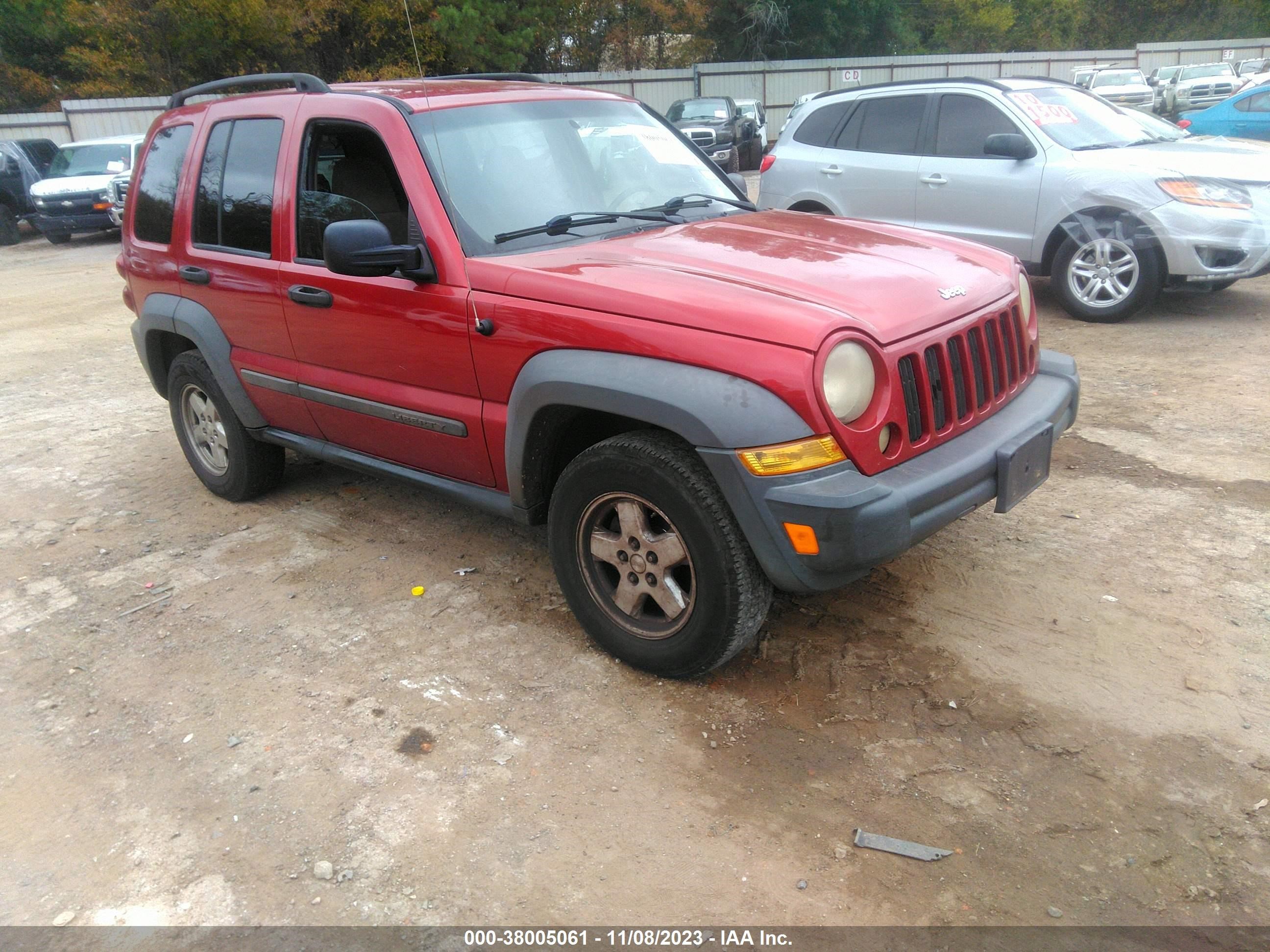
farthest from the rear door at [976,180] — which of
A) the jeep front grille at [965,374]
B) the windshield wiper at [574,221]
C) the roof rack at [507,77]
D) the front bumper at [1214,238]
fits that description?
the windshield wiper at [574,221]

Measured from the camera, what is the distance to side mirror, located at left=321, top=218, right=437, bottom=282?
3363 mm

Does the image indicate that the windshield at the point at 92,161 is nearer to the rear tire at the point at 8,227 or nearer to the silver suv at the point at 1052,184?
the rear tire at the point at 8,227

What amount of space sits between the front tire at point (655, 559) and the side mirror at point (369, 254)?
3.01ft

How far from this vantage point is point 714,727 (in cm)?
317

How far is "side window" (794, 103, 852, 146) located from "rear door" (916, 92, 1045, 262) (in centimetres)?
91

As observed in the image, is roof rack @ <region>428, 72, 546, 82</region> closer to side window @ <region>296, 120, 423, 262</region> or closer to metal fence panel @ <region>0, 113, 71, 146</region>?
side window @ <region>296, 120, 423, 262</region>

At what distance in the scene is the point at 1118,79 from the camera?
80.0 ft

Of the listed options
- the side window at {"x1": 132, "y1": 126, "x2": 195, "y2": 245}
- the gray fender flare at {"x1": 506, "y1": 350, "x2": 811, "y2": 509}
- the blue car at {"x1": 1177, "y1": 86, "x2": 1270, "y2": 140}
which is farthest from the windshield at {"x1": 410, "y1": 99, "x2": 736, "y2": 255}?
the blue car at {"x1": 1177, "y1": 86, "x2": 1270, "y2": 140}

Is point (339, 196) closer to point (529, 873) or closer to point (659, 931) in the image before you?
point (529, 873)

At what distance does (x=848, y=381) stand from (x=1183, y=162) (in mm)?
5706

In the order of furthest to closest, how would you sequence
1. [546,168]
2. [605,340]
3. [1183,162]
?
[1183,162] < [546,168] < [605,340]

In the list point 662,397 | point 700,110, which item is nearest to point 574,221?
point 662,397

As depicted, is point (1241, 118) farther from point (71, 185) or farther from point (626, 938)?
point (71, 185)

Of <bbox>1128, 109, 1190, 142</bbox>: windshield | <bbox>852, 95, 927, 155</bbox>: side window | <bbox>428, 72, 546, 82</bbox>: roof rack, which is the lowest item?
<bbox>1128, 109, 1190, 142</bbox>: windshield
